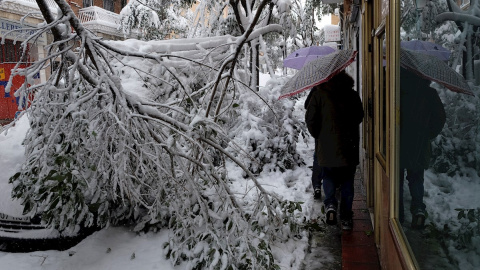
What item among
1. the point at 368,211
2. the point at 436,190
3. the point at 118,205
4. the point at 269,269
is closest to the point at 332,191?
the point at 368,211

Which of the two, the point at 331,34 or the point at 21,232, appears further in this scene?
the point at 331,34

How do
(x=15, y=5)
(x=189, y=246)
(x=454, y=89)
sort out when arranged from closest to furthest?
(x=454, y=89) < (x=189, y=246) < (x=15, y=5)

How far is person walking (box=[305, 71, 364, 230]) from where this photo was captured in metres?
4.43

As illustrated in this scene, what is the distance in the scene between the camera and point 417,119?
1.75m

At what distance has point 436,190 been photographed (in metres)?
1.46

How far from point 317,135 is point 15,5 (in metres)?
16.6

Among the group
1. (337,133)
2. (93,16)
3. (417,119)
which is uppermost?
(93,16)

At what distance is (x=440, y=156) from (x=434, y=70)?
31cm

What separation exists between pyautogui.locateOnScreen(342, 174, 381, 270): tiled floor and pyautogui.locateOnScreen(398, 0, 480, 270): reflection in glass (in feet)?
5.47

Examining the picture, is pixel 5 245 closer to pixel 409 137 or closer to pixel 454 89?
pixel 409 137

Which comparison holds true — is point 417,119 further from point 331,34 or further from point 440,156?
point 331,34

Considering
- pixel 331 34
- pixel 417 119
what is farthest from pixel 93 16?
pixel 417 119

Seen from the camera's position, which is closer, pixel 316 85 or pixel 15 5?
pixel 316 85

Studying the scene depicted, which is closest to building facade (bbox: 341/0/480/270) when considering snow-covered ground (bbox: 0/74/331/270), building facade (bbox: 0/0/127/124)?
snow-covered ground (bbox: 0/74/331/270)
